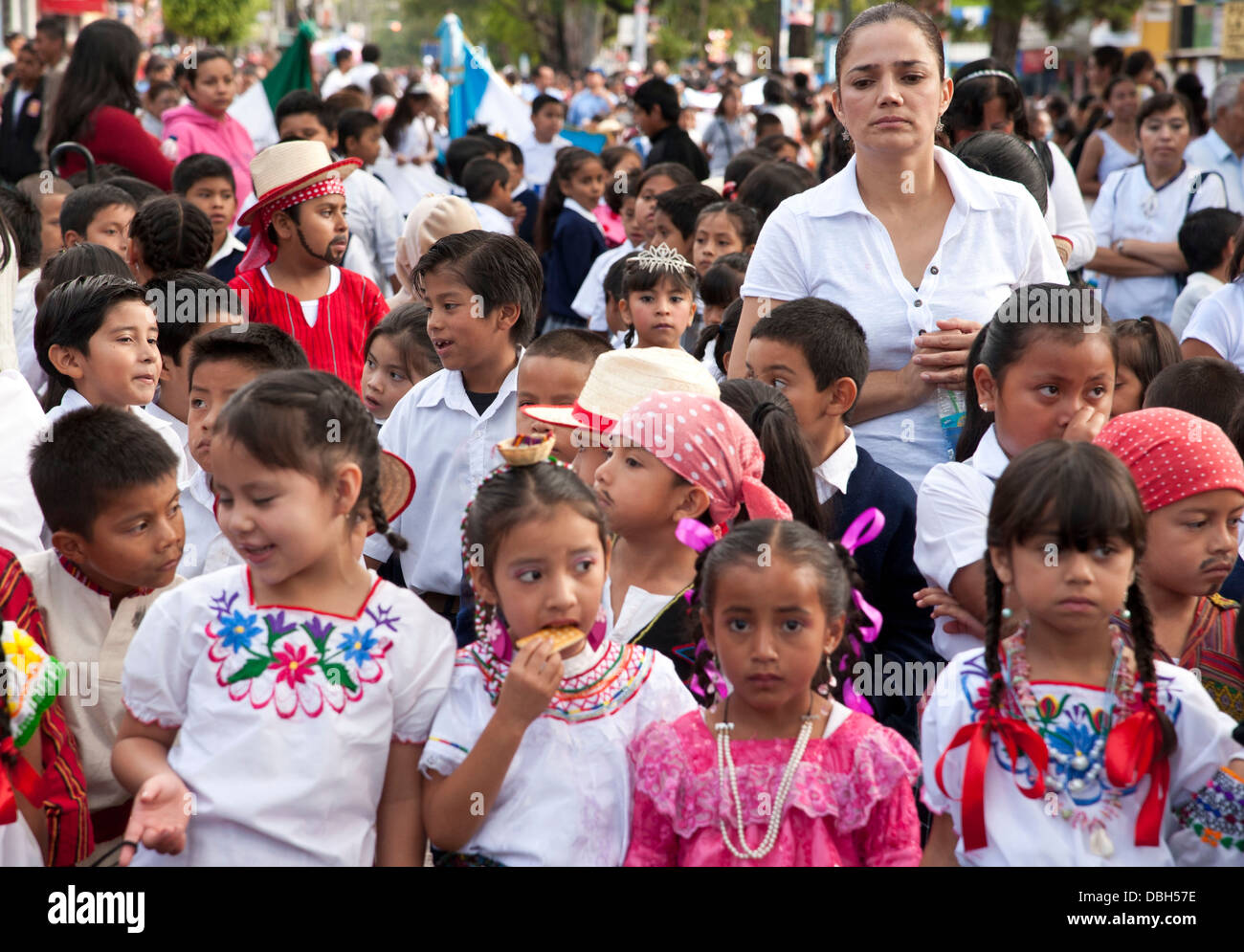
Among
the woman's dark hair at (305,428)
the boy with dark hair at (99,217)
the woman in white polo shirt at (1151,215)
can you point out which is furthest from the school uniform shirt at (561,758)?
the woman in white polo shirt at (1151,215)

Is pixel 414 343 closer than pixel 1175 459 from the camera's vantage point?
No

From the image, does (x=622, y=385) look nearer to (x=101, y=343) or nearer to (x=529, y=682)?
(x=529, y=682)

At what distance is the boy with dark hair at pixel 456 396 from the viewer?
3.93 m

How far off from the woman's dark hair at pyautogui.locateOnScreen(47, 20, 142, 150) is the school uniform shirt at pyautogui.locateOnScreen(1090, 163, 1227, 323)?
5.27 metres

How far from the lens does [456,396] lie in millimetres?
4070

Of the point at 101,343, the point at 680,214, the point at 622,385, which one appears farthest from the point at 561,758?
the point at 680,214

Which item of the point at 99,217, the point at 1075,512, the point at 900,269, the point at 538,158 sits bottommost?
the point at 1075,512

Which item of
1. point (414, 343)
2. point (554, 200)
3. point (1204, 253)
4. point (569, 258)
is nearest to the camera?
point (414, 343)

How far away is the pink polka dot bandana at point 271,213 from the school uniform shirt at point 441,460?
1.30m

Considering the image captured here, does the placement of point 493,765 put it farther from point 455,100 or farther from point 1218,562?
point 455,100

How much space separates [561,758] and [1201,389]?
2.31 metres

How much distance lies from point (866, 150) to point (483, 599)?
1.80 meters

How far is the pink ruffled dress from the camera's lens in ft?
8.13
